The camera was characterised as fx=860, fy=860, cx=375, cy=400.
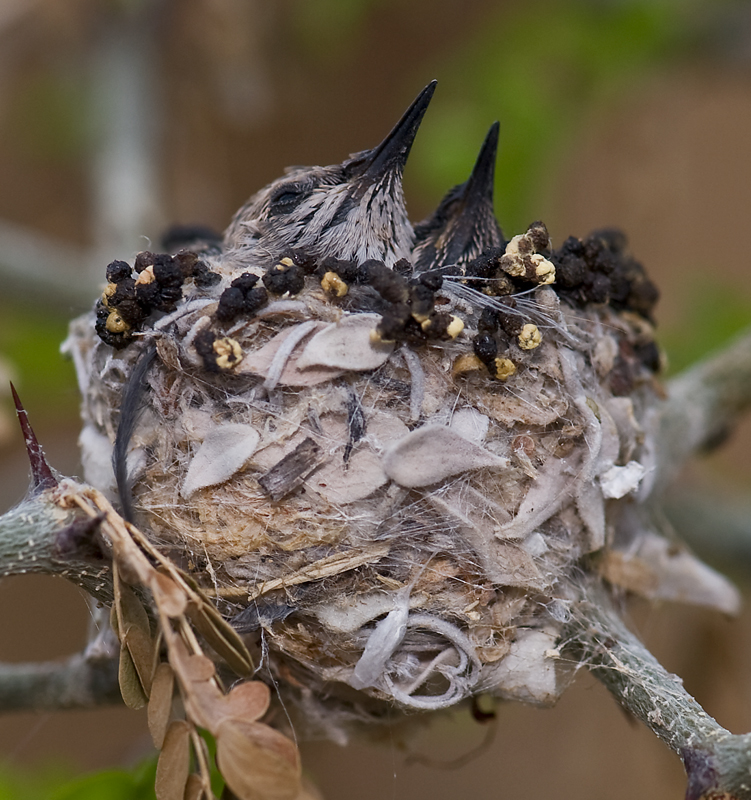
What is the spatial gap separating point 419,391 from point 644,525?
0.69m

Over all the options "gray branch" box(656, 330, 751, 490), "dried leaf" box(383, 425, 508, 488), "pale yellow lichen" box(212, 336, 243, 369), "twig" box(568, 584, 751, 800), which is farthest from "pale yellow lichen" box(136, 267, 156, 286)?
"gray branch" box(656, 330, 751, 490)

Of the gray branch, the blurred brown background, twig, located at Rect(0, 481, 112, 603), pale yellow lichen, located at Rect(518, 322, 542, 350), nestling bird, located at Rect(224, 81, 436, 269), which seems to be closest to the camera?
twig, located at Rect(0, 481, 112, 603)

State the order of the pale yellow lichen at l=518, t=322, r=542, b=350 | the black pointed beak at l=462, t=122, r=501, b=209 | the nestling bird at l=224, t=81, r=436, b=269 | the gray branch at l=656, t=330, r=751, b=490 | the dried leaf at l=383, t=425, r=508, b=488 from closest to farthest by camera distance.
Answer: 1. the dried leaf at l=383, t=425, r=508, b=488
2. the pale yellow lichen at l=518, t=322, r=542, b=350
3. the nestling bird at l=224, t=81, r=436, b=269
4. the black pointed beak at l=462, t=122, r=501, b=209
5. the gray branch at l=656, t=330, r=751, b=490

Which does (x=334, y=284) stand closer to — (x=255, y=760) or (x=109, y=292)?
(x=109, y=292)

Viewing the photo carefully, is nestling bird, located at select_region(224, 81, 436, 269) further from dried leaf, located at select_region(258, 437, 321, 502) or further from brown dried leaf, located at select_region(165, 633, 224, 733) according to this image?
brown dried leaf, located at select_region(165, 633, 224, 733)

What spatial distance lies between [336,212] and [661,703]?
40.2 inches

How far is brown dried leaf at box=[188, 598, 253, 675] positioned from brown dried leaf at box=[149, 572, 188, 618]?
0.27ft

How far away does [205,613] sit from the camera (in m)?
1.21

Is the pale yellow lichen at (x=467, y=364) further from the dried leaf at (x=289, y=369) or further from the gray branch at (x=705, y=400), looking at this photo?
the gray branch at (x=705, y=400)

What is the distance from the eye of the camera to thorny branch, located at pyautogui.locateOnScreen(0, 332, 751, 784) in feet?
3.61

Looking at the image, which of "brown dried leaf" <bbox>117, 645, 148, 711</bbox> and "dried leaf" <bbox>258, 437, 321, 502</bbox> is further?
"dried leaf" <bbox>258, 437, 321, 502</bbox>

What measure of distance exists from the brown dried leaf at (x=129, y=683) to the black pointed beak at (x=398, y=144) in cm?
97

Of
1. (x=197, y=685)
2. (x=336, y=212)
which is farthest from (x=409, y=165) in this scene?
(x=197, y=685)

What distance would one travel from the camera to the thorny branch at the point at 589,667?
1.10m
